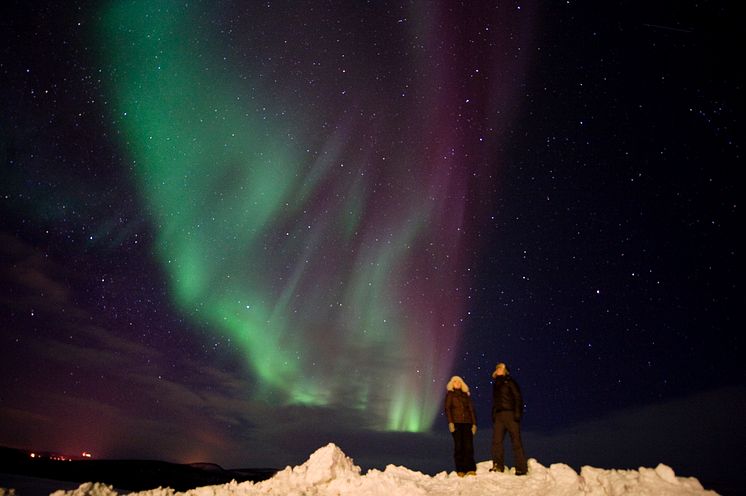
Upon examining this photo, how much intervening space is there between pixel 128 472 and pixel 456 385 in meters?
20.7

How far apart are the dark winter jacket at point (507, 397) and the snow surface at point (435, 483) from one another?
96cm

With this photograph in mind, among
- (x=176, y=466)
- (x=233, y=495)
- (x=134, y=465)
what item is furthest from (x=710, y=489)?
(x=134, y=465)

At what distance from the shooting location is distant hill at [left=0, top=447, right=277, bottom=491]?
17281mm

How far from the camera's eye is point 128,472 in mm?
20484

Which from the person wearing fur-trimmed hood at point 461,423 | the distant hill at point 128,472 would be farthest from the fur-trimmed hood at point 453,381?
the distant hill at point 128,472

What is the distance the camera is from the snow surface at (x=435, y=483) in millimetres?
5672

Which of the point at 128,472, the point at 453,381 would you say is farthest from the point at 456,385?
the point at 128,472

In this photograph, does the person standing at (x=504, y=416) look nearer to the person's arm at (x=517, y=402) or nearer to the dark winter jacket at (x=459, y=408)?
the person's arm at (x=517, y=402)

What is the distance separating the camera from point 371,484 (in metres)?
7.37

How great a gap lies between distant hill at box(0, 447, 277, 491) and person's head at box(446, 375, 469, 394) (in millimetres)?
9558

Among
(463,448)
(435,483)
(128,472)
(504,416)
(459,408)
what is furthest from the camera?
(128,472)

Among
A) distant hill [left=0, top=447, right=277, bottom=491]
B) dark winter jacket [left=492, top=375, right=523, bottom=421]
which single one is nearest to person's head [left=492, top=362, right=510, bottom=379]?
dark winter jacket [left=492, top=375, right=523, bottom=421]

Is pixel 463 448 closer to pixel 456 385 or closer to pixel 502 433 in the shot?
pixel 502 433

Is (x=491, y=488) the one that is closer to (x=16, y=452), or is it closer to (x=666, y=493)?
(x=666, y=493)
